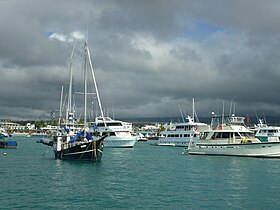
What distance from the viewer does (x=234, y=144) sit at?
56375 mm

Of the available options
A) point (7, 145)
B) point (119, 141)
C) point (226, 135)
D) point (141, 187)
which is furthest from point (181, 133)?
point (141, 187)

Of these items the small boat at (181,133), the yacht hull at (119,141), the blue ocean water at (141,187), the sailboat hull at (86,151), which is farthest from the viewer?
the small boat at (181,133)

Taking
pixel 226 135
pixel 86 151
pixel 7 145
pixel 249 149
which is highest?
pixel 226 135

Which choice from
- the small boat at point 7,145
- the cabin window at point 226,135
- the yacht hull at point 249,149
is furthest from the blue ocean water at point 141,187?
the small boat at point 7,145

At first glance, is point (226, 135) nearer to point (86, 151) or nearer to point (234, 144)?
point (234, 144)

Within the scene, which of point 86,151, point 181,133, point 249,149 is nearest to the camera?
point 86,151

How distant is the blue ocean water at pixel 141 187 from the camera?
84.4 feet

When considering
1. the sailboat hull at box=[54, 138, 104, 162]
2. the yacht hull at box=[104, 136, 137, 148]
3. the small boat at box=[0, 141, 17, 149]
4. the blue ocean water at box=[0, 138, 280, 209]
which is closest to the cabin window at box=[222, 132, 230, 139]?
the blue ocean water at box=[0, 138, 280, 209]

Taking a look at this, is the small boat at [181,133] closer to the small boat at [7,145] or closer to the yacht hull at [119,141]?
the yacht hull at [119,141]

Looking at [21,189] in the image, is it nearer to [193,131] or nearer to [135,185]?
[135,185]

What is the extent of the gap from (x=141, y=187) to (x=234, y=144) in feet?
91.5

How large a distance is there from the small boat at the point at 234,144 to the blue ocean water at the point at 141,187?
736 centimetres

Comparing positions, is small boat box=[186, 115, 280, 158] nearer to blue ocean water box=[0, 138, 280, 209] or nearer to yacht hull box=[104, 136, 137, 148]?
blue ocean water box=[0, 138, 280, 209]

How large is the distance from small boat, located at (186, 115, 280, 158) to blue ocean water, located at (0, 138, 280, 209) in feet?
24.1
